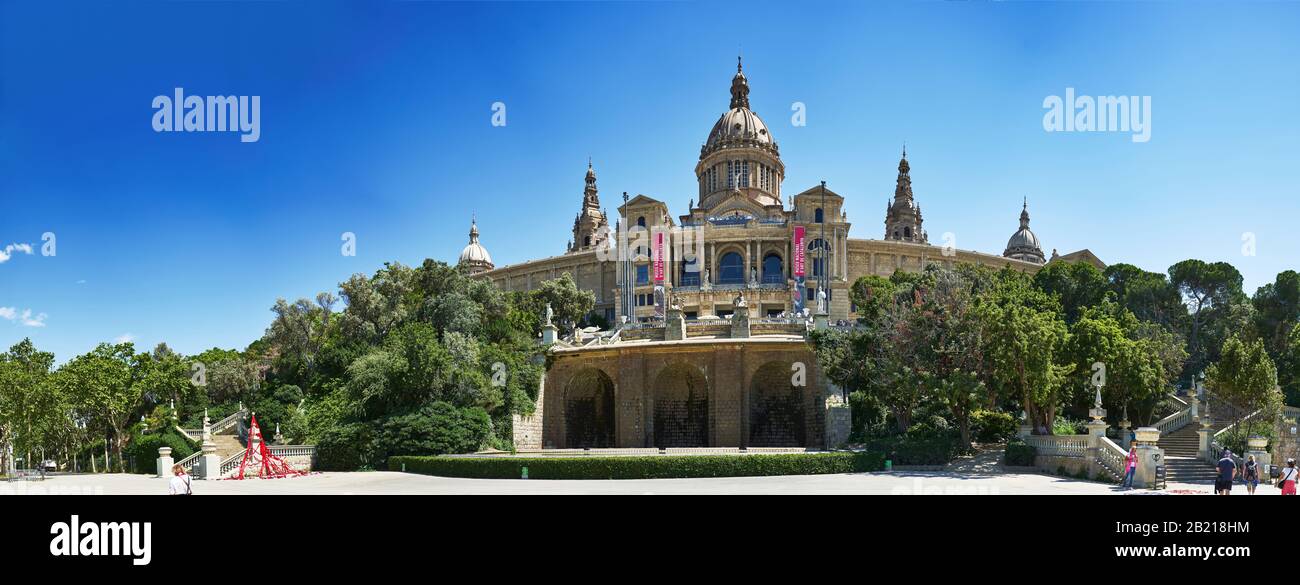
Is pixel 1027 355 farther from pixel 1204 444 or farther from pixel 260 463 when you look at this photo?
pixel 260 463

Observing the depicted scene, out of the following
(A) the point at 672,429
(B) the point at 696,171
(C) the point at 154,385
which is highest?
(B) the point at 696,171

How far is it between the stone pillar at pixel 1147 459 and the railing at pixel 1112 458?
1.56 feet

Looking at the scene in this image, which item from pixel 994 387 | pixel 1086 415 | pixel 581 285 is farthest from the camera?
pixel 581 285

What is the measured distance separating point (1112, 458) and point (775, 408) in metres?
18.4

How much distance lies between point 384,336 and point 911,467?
1120 inches

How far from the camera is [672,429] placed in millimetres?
40531

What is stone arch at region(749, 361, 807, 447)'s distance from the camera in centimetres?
3869

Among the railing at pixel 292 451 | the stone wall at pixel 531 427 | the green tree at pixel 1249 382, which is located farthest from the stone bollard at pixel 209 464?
the green tree at pixel 1249 382

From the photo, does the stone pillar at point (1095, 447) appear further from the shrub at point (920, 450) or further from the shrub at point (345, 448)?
the shrub at point (345, 448)

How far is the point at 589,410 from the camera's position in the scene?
4231 centimetres
